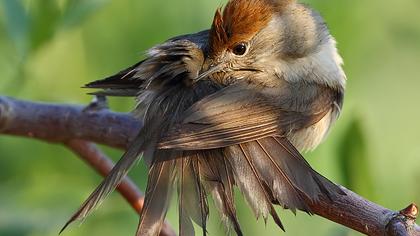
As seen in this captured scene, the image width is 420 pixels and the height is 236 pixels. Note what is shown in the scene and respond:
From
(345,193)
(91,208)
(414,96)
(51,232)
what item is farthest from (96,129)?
(414,96)

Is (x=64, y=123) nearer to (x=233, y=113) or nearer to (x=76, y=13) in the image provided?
(x=76, y=13)

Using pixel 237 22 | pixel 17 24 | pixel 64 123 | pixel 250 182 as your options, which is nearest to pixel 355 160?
pixel 250 182

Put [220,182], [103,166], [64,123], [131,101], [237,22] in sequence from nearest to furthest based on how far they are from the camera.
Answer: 1. [220,182]
2. [237,22]
3. [103,166]
4. [64,123]
5. [131,101]

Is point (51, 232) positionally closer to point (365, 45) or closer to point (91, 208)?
point (91, 208)

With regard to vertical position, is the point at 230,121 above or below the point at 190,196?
above

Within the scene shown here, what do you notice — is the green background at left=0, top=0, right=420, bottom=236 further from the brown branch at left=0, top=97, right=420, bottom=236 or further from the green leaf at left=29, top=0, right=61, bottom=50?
the brown branch at left=0, top=97, right=420, bottom=236

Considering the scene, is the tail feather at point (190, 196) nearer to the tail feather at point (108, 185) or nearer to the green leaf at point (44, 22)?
the tail feather at point (108, 185)

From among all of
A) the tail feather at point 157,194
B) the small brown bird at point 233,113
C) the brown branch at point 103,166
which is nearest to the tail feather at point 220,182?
the small brown bird at point 233,113
